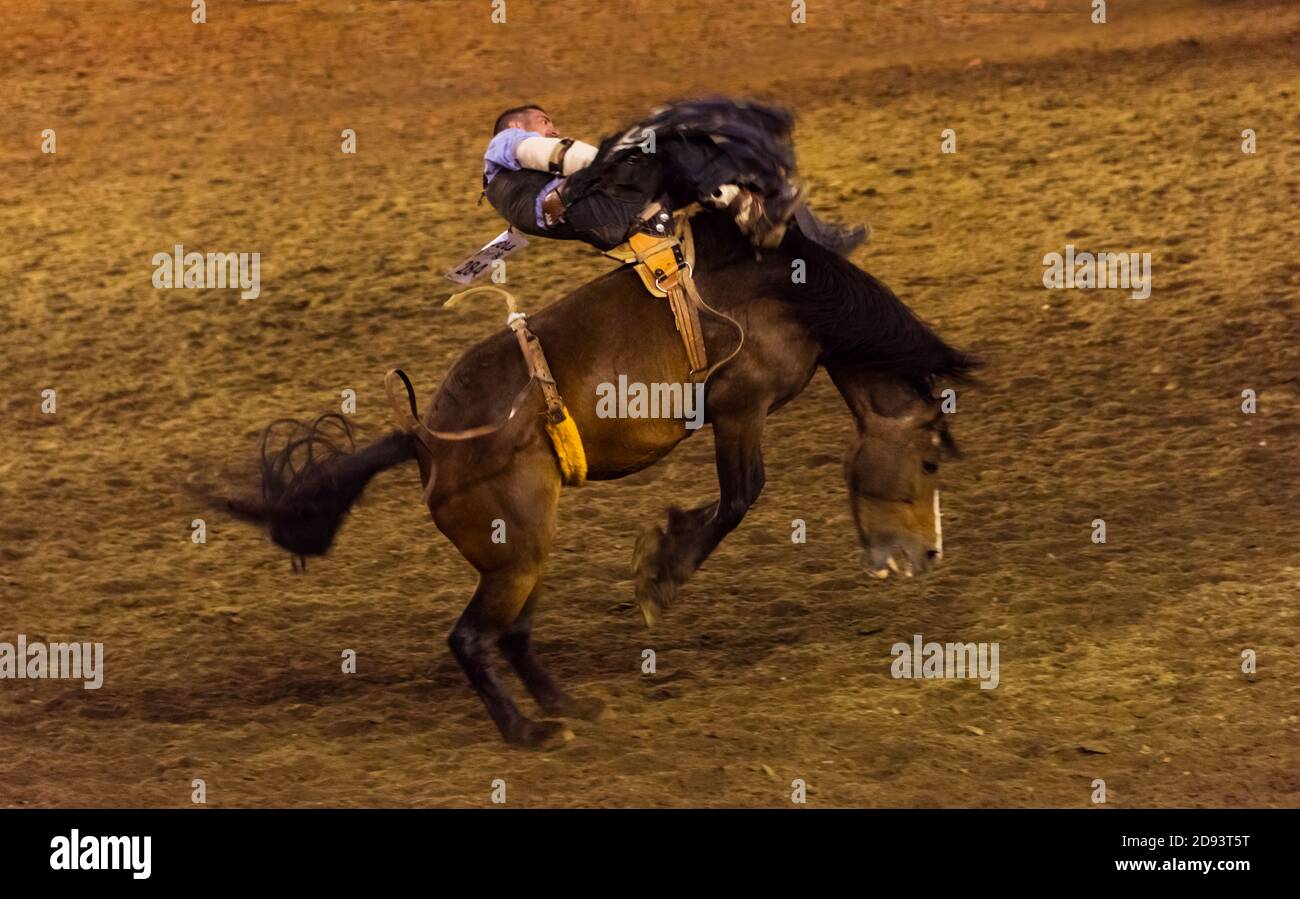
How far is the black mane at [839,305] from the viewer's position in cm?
622

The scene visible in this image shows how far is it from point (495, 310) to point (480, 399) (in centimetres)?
470

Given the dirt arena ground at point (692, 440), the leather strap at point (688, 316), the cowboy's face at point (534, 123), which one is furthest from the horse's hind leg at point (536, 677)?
the cowboy's face at point (534, 123)

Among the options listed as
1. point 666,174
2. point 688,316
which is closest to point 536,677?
point 688,316

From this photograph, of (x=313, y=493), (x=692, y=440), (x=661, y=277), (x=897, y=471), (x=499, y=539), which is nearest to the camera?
(x=499, y=539)

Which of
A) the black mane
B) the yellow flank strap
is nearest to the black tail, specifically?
the yellow flank strap

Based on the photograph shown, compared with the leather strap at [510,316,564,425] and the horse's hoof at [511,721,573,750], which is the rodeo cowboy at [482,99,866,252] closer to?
the leather strap at [510,316,564,425]

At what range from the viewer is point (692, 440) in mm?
9297

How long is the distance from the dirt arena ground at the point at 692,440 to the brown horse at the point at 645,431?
0.60 meters

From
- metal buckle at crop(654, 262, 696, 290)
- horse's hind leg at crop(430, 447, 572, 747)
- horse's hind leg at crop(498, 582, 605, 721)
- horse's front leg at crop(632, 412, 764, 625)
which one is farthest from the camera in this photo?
horse's hind leg at crop(498, 582, 605, 721)

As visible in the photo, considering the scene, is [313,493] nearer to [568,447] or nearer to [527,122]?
[568,447]

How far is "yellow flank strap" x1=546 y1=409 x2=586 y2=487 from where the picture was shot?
19.9 feet

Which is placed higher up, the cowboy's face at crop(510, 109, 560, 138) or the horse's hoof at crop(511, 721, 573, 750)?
the cowboy's face at crop(510, 109, 560, 138)

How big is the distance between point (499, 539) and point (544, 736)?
0.79m

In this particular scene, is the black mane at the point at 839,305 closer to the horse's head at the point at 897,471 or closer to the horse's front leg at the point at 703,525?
the horse's head at the point at 897,471
